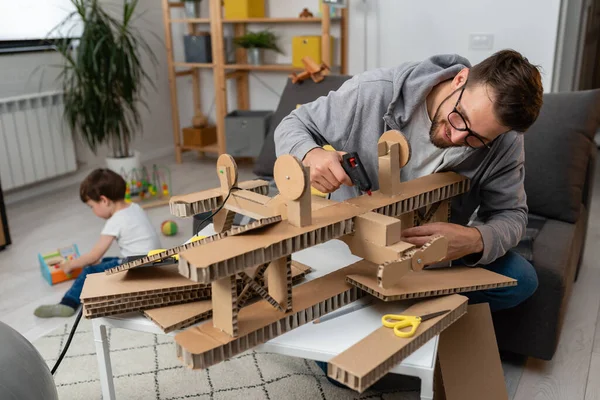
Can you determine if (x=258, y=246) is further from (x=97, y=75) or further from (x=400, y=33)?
(x=400, y=33)

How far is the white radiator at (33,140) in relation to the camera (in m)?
3.23

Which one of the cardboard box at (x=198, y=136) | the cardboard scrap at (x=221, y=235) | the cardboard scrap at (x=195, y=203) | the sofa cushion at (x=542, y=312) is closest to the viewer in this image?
the cardboard scrap at (x=221, y=235)

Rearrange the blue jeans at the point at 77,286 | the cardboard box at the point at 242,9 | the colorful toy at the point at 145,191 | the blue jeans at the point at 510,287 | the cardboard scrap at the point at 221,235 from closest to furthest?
the cardboard scrap at the point at 221,235
the blue jeans at the point at 510,287
the blue jeans at the point at 77,286
the colorful toy at the point at 145,191
the cardboard box at the point at 242,9

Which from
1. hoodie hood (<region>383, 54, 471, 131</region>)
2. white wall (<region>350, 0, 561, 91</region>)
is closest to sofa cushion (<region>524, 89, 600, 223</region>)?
hoodie hood (<region>383, 54, 471, 131</region>)

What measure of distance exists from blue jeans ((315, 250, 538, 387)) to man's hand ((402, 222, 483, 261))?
8.4 inches

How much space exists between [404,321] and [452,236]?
0.30 metres

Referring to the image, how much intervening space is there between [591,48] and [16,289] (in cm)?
439

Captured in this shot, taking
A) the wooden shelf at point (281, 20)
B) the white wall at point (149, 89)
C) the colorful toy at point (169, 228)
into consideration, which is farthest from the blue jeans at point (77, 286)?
the wooden shelf at point (281, 20)

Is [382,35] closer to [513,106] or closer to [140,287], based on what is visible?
[513,106]

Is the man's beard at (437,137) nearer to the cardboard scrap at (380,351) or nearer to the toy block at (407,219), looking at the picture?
the toy block at (407,219)

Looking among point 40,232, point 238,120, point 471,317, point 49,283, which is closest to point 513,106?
point 471,317

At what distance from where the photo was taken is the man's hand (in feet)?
3.75

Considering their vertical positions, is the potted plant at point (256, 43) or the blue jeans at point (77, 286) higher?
the potted plant at point (256, 43)

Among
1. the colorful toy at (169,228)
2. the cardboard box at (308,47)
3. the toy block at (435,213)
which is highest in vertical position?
the cardboard box at (308,47)
